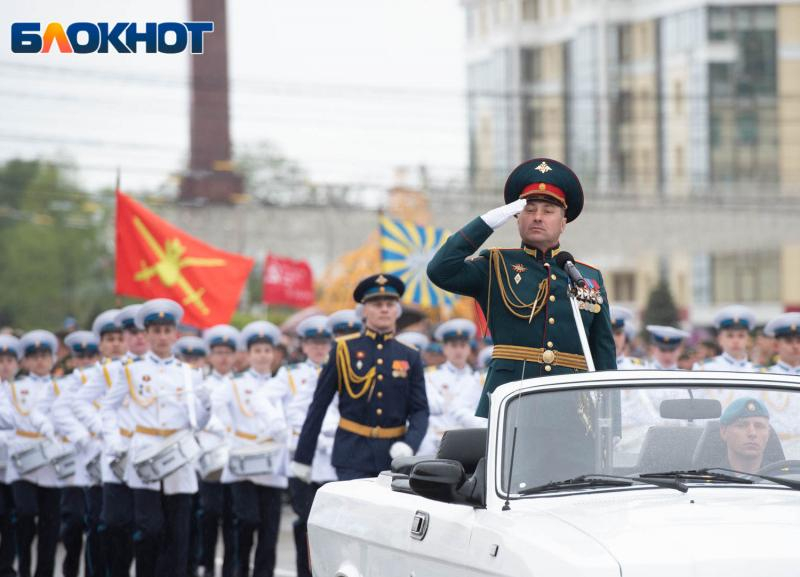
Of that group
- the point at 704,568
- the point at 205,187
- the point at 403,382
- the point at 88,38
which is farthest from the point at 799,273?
the point at 704,568

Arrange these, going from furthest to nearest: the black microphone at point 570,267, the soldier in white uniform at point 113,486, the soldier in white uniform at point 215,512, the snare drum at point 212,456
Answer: the snare drum at point 212,456 < the soldier in white uniform at point 215,512 < the soldier in white uniform at point 113,486 < the black microphone at point 570,267

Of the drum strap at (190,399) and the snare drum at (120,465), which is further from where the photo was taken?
the drum strap at (190,399)

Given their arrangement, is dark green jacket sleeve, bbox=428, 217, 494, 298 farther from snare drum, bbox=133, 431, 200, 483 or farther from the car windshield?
snare drum, bbox=133, 431, 200, 483

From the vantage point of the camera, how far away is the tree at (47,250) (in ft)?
309

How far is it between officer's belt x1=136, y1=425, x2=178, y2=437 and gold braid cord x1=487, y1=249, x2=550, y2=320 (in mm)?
5727

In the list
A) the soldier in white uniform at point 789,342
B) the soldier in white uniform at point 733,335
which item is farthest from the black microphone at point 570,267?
the soldier in white uniform at point 733,335

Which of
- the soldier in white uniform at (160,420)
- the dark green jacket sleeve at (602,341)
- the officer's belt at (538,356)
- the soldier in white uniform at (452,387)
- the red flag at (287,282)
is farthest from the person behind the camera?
the red flag at (287,282)

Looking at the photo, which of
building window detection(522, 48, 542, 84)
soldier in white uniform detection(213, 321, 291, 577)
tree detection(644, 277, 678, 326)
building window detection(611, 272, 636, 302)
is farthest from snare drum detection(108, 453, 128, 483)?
building window detection(522, 48, 542, 84)

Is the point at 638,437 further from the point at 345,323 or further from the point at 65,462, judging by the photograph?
the point at 65,462

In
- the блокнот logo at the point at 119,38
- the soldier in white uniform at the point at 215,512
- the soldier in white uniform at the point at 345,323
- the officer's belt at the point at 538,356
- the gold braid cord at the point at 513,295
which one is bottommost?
the soldier in white uniform at the point at 215,512

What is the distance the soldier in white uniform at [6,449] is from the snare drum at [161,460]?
279 centimetres

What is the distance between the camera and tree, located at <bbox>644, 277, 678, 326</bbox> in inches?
1670

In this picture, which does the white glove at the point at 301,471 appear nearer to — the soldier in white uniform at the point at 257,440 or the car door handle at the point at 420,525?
the soldier in white uniform at the point at 257,440

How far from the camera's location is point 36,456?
1549cm
